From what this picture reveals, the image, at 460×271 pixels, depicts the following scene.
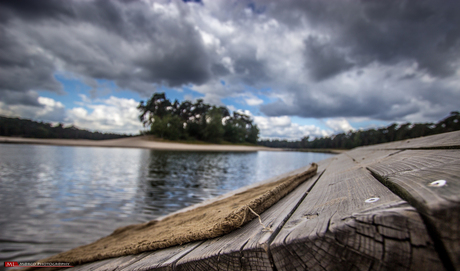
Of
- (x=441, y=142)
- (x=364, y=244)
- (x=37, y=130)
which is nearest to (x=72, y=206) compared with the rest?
(x=364, y=244)

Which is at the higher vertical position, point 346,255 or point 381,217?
point 381,217

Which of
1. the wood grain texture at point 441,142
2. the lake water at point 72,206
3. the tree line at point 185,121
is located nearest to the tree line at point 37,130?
the tree line at point 185,121

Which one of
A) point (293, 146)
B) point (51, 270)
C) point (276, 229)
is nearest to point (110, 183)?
point (51, 270)

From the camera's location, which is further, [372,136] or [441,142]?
[372,136]

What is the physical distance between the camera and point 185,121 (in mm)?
65312

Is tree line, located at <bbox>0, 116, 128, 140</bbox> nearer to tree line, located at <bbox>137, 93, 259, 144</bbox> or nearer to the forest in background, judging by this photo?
the forest in background

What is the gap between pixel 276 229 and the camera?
0.82 m

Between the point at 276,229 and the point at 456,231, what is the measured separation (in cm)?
52

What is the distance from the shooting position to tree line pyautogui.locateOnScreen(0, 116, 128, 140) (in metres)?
65.7

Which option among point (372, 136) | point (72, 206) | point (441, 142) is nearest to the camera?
point (441, 142)

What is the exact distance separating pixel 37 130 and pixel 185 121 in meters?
49.2

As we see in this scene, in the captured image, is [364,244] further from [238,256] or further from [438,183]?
[238,256]

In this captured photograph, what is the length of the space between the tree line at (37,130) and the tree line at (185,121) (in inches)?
1216

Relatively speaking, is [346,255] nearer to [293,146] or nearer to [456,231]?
[456,231]
